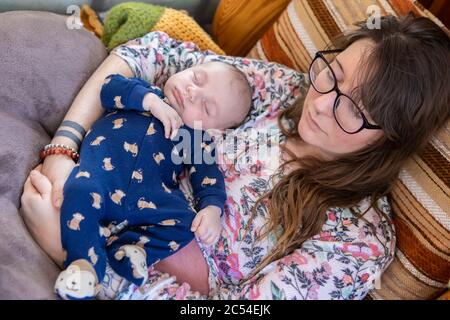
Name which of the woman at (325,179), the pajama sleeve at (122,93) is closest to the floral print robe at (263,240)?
the woman at (325,179)

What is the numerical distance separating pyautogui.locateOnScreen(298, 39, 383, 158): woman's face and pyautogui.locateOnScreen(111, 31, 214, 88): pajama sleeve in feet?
1.21

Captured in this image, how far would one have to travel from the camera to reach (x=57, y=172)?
1.13m

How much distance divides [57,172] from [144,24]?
56cm

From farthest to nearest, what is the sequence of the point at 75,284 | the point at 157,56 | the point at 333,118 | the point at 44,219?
the point at 157,56 → the point at 333,118 → the point at 44,219 → the point at 75,284

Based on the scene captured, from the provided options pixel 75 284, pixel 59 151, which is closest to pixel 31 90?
pixel 59 151

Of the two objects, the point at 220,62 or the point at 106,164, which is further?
the point at 220,62

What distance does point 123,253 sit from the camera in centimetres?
106

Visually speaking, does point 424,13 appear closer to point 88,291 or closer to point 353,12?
point 353,12

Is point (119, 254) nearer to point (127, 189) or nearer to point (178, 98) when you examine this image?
point (127, 189)

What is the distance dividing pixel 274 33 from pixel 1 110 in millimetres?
851

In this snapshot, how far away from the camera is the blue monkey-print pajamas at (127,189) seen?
103 centimetres

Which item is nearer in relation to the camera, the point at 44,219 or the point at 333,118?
the point at 44,219

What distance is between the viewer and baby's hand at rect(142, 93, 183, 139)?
1.21m
